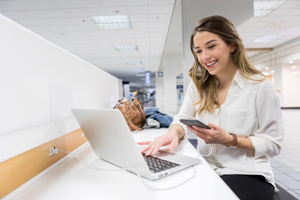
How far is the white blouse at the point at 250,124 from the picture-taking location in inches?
34.2

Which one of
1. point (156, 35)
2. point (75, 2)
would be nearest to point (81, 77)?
point (75, 2)

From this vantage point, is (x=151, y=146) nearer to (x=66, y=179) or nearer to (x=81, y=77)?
(x=66, y=179)

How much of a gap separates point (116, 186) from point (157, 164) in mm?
179

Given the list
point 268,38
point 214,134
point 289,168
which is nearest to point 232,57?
point 214,134

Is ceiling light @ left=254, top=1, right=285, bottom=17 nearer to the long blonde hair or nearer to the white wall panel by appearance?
the long blonde hair

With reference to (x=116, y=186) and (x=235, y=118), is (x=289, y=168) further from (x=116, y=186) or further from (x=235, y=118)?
(x=116, y=186)

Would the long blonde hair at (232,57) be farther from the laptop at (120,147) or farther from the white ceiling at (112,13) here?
the white ceiling at (112,13)

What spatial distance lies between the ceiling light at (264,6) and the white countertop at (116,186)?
5.70 metres

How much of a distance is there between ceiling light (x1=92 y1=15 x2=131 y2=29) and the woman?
4.78 meters

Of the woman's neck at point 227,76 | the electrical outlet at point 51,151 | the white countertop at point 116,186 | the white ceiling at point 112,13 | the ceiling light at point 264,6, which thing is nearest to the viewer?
the white countertop at point 116,186

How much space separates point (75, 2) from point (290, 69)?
444 inches

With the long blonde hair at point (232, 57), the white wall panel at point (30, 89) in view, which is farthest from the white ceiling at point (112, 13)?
the white wall panel at point (30, 89)

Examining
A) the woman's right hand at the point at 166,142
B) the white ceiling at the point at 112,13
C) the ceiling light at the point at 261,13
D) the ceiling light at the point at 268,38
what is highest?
the ceiling light at the point at 268,38

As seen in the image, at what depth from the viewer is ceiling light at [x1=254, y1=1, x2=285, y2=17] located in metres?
4.75
